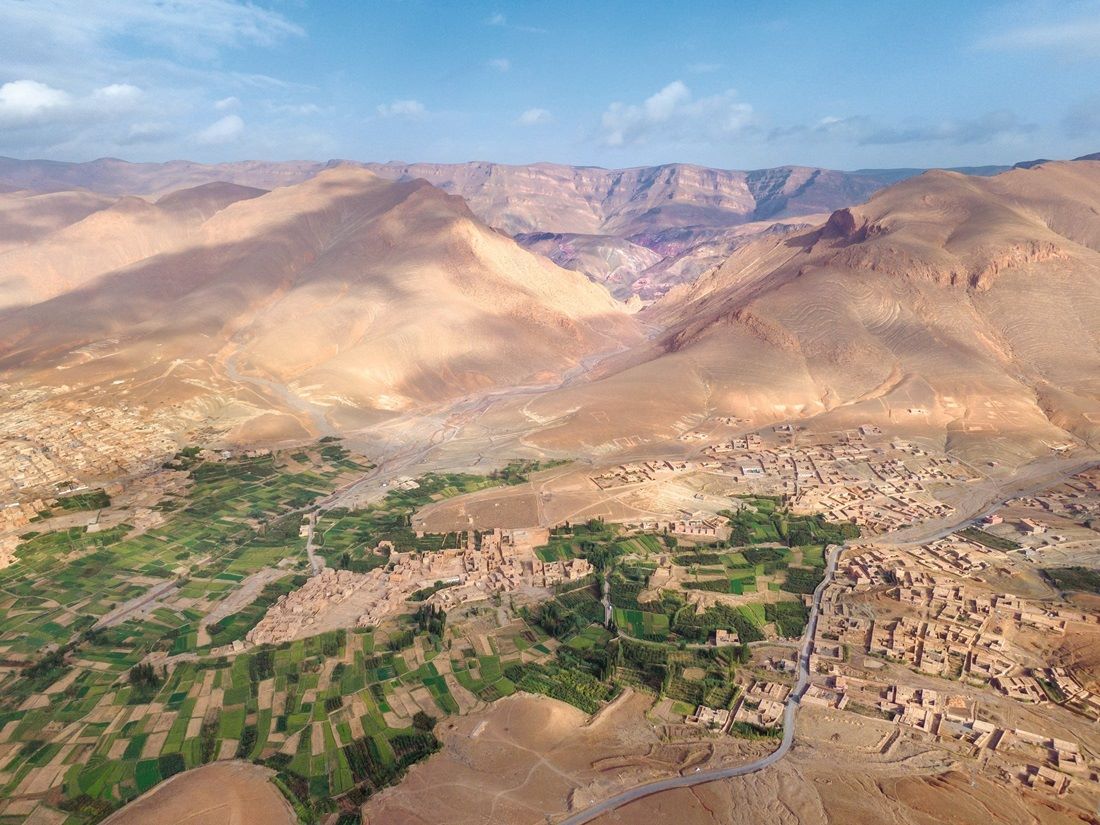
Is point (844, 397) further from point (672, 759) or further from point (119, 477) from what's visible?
point (119, 477)

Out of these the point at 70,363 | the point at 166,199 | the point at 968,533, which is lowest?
the point at 968,533

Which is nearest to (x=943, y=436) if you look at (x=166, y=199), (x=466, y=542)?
(x=466, y=542)

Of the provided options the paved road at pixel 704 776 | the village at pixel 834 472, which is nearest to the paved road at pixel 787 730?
the paved road at pixel 704 776

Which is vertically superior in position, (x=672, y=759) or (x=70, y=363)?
(x=70, y=363)

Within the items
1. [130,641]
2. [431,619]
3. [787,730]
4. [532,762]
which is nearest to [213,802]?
[532,762]

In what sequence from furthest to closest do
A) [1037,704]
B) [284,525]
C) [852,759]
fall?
[284,525] → [1037,704] → [852,759]

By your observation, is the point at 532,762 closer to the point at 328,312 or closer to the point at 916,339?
the point at 916,339

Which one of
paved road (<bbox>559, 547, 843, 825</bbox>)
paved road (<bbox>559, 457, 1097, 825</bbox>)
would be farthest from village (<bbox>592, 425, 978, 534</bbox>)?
paved road (<bbox>559, 547, 843, 825</bbox>)
